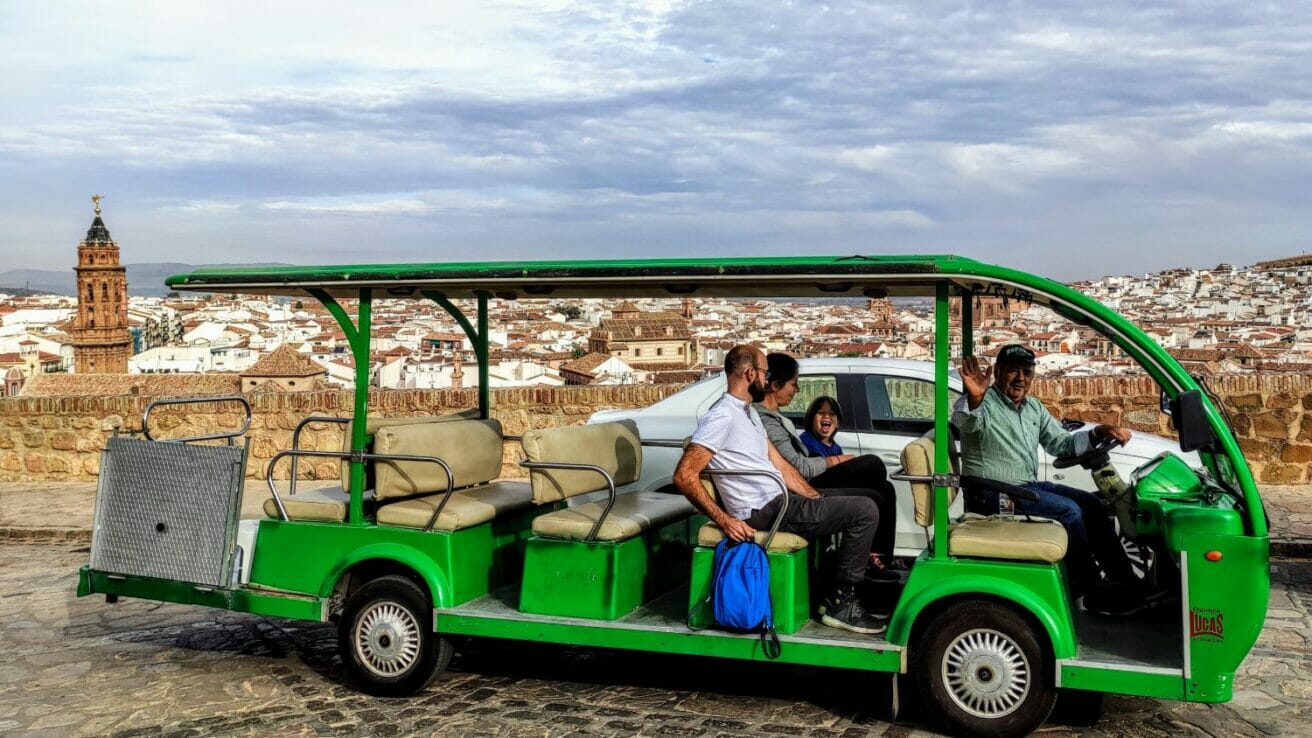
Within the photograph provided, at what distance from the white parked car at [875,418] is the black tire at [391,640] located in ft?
8.87

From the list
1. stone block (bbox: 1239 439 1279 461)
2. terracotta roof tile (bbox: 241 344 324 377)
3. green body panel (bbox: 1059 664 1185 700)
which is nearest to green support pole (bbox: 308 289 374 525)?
green body panel (bbox: 1059 664 1185 700)

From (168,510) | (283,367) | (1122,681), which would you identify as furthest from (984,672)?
(283,367)

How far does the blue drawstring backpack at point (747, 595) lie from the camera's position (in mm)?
5821

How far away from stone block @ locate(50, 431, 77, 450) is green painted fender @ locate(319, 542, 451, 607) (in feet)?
35.5

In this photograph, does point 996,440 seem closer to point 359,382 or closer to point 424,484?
point 424,484

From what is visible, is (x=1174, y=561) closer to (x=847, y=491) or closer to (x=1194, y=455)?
(x=847, y=491)

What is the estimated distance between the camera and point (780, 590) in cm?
591

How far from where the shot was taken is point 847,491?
21.6 ft

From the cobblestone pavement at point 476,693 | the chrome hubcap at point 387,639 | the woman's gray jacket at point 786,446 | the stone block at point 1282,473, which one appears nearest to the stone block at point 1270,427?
the stone block at point 1282,473

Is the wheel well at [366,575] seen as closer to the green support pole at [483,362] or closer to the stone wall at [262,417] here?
the green support pole at [483,362]

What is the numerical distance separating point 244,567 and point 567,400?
7885 millimetres

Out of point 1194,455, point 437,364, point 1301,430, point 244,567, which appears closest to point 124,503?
point 244,567

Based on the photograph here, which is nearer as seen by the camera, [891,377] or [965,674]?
[965,674]

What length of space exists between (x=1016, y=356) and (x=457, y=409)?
9477 mm
